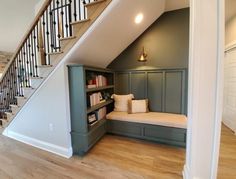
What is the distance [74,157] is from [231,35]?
421 centimetres

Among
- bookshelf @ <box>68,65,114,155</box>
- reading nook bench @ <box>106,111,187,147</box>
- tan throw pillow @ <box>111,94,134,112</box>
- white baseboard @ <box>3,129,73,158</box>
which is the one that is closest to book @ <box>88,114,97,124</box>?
bookshelf @ <box>68,65,114,155</box>

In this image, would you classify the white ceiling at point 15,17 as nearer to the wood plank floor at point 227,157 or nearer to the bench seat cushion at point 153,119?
the bench seat cushion at point 153,119

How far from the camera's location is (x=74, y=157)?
2.22m

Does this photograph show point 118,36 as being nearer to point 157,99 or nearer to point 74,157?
point 157,99

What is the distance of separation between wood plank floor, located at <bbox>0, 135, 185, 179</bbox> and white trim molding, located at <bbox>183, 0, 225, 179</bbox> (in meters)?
0.54

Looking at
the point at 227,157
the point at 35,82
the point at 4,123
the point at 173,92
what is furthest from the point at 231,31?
the point at 4,123

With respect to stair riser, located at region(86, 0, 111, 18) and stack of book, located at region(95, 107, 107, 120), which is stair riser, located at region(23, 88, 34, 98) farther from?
stair riser, located at region(86, 0, 111, 18)

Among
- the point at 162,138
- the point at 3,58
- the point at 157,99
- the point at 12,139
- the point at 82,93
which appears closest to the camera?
the point at 82,93

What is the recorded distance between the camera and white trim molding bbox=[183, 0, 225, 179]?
129cm

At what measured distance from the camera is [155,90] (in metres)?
3.18

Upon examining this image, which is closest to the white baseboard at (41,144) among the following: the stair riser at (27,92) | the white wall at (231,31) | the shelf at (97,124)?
the shelf at (97,124)

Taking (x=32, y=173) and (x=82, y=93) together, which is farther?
(x=82, y=93)

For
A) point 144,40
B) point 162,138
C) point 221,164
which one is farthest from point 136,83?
point 221,164

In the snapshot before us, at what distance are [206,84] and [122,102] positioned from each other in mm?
2033
